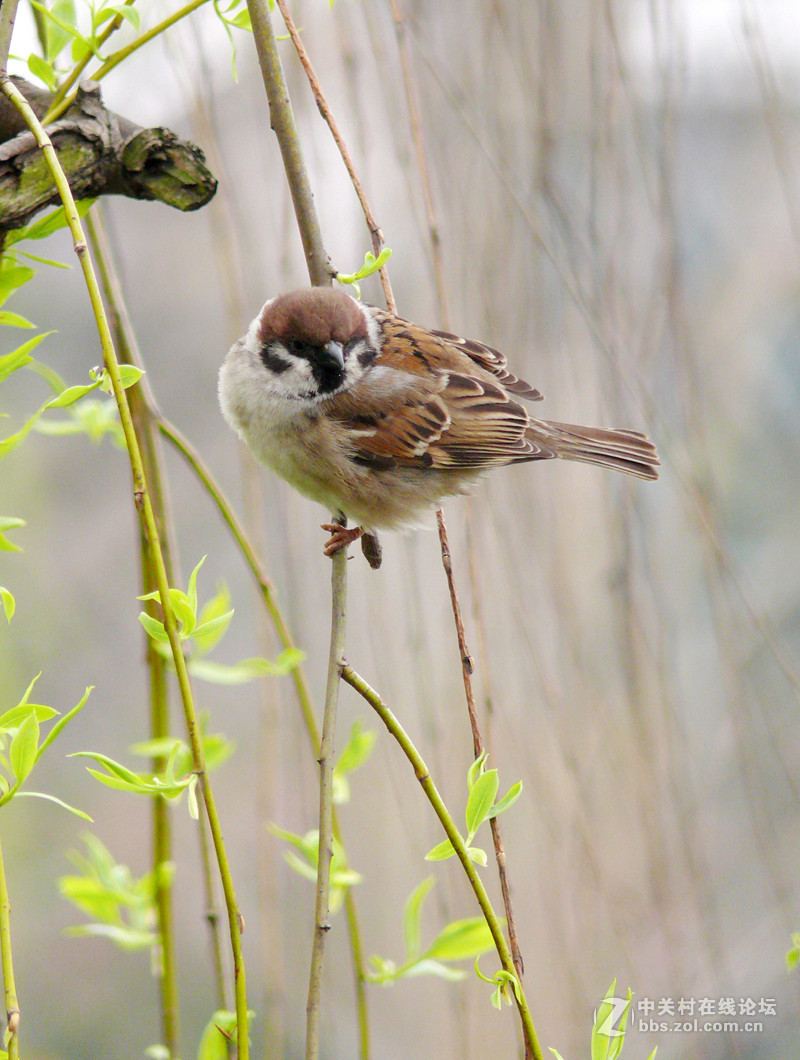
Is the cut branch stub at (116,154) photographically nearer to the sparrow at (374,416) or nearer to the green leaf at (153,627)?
the sparrow at (374,416)

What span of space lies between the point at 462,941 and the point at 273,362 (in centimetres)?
136

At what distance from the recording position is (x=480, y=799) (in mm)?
1037

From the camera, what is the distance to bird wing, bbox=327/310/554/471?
2219 mm

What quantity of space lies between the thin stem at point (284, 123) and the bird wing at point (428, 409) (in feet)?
2.38

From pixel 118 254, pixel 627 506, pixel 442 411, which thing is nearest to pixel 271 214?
pixel 118 254

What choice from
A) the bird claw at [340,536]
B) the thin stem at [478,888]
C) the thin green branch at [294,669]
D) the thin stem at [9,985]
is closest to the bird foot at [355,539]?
the bird claw at [340,536]

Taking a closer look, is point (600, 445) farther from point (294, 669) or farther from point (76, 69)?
point (76, 69)

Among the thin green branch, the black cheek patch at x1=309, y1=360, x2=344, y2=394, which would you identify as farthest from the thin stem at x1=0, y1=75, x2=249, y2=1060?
the black cheek patch at x1=309, y1=360, x2=344, y2=394

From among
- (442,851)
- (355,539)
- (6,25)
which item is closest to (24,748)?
(442,851)

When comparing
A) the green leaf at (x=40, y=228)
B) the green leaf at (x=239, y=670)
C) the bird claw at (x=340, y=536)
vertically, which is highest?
the green leaf at (x=40, y=228)

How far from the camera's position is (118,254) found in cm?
160

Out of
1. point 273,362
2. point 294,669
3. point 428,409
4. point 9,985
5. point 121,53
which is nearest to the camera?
point 9,985

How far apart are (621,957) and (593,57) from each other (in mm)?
1849

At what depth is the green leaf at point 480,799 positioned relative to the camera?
3.37 feet
